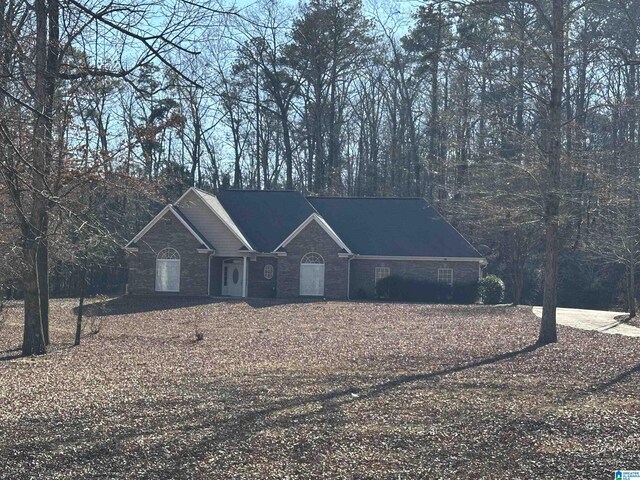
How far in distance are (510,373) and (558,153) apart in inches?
214

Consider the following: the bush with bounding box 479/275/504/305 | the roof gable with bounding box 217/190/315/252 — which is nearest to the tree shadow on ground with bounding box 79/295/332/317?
the roof gable with bounding box 217/190/315/252

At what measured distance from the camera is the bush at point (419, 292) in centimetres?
3659

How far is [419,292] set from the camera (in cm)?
3675

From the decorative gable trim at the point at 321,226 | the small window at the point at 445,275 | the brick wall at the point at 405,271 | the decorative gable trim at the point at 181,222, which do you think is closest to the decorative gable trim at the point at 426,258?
the brick wall at the point at 405,271

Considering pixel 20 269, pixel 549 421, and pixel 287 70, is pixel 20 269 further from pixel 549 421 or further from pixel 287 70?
pixel 287 70

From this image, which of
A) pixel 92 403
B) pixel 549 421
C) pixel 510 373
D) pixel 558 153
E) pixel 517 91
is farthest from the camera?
pixel 517 91

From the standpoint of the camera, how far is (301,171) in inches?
2020

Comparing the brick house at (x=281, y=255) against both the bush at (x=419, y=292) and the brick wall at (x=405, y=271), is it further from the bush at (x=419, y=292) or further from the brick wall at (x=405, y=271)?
the bush at (x=419, y=292)

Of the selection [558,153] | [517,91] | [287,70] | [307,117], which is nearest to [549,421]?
[558,153]

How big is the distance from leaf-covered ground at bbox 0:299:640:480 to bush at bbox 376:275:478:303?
17608mm

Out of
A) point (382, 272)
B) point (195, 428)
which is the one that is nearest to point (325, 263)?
point (382, 272)

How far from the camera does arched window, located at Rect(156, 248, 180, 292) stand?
36.4 metres

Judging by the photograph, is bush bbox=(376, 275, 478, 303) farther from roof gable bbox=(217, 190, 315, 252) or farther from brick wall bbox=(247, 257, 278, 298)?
roof gable bbox=(217, 190, 315, 252)

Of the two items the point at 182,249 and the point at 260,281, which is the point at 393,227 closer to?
the point at 260,281
